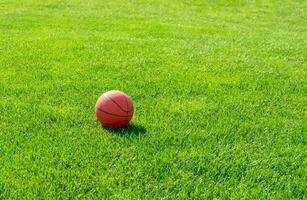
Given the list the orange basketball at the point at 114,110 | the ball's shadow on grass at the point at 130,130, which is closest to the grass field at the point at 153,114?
the ball's shadow on grass at the point at 130,130

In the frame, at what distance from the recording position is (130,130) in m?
5.54

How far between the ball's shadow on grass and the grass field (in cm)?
3

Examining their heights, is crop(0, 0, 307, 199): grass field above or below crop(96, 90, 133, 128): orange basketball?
below

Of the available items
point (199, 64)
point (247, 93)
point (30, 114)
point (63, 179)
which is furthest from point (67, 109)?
point (199, 64)

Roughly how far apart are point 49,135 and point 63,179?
1.06 metres

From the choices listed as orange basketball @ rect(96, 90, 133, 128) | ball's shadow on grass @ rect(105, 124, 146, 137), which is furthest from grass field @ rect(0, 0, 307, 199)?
orange basketball @ rect(96, 90, 133, 128)

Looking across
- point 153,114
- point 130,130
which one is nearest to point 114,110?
point 130,130

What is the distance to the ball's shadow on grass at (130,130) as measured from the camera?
541 centimetres

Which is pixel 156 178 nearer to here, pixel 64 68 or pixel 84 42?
pixel 64 68

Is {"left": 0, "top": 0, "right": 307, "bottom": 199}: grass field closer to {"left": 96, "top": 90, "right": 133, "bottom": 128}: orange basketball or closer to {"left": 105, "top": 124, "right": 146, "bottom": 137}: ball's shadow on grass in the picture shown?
{"left": 105, "top": 124, "right": 146, "bottom": 137}: ball's shadow on grass

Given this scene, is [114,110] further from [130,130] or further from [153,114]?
[153,114]

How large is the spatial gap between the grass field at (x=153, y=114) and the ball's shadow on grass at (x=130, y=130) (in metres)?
0.03

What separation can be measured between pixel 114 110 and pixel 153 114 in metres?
0.92

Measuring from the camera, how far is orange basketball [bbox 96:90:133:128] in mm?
5355
